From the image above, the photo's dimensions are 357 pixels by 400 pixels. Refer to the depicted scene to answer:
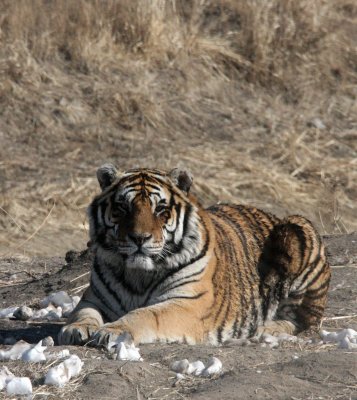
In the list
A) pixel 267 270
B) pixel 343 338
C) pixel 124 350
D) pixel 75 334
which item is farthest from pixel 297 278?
pixel 124 350

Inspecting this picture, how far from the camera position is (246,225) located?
24.2ft

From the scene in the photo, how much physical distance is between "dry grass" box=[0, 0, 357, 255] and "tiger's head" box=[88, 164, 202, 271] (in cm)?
486

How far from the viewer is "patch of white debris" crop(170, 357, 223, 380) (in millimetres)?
5422

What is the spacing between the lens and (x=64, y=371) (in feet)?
16.9

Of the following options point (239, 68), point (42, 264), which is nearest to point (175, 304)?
point (42, 264)

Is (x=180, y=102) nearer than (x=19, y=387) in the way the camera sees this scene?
No

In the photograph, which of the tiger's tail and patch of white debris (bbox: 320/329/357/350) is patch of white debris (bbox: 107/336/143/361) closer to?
patch of white debris (bbox: 320/329/357/350)

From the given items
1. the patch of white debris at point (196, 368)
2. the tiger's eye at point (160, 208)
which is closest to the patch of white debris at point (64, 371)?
the patch of white debris at point (196, 368)

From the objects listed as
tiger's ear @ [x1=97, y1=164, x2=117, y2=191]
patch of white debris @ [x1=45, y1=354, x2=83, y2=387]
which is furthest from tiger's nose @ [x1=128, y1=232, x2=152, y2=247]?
patch of white debris @ [x1=45, y1=354, x2=83, y2=387]

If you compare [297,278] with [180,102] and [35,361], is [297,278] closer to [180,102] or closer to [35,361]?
[35,361]

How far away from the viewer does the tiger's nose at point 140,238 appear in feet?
20.6

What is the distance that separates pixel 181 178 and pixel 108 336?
1.23 metres

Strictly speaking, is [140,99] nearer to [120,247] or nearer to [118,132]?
[118,132]

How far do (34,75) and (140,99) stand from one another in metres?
1.25
